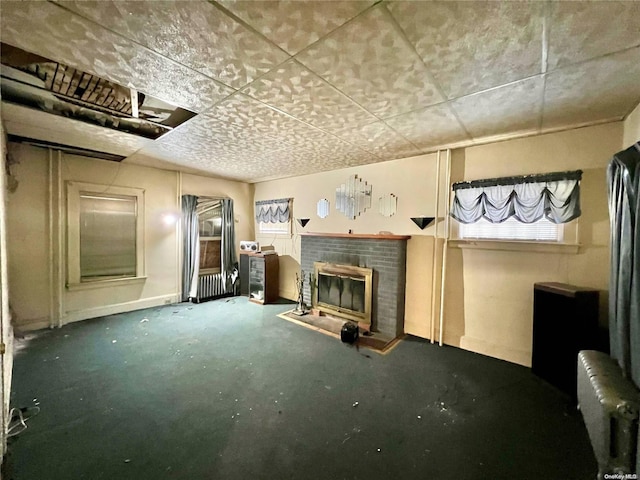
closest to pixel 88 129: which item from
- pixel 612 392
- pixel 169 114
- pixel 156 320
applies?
pixel 169 114

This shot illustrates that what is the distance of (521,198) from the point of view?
2691 millimetres

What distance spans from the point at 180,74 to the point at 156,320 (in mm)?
3653

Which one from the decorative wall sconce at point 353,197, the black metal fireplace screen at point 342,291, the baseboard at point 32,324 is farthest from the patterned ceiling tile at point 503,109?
the baseboard at point 32,324

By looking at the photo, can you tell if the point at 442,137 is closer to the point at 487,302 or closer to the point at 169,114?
the point at 487,302

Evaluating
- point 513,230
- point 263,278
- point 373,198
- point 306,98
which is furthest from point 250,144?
point 513,230

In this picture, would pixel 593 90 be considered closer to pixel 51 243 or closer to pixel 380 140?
pixel 380 140

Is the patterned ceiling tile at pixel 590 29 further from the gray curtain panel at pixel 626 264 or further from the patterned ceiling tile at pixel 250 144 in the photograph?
the patterned ceiling tile at pixel 250 144

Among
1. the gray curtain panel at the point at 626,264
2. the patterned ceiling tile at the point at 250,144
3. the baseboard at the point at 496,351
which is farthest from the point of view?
the baseboard at the point at 496,351

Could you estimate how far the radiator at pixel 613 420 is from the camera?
4.23ft

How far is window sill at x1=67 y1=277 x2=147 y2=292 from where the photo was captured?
375 centimetres

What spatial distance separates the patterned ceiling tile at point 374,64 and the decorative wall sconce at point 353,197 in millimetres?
1924

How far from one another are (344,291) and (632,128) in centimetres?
339

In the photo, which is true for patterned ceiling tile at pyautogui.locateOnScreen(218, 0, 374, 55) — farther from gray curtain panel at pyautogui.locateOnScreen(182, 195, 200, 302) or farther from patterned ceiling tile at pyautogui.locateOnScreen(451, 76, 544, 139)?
gray curtain panel at pyautogui.locateOnScreen(182, 195, 200, 302)

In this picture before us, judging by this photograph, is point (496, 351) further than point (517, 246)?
Yes
